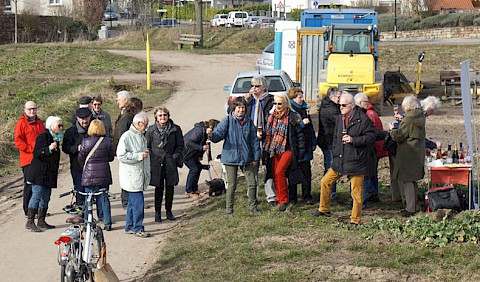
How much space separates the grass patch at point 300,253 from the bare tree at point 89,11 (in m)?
56.1

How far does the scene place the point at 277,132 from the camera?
37.8ft

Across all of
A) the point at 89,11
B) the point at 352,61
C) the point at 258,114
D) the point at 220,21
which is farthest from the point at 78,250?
the point at 220,21

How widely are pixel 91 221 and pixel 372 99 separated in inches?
582

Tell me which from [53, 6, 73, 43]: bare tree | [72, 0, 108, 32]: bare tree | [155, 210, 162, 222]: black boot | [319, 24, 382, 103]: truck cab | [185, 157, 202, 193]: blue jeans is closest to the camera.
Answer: [155, 210, 162, 222]: black boot

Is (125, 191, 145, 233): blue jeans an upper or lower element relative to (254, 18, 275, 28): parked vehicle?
lower

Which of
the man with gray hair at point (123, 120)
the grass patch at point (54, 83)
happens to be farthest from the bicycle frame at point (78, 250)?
the grass patch at point (54, 83)

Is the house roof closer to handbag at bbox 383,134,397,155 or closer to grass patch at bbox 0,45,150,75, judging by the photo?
grass patch at bbox 0,45,150,75

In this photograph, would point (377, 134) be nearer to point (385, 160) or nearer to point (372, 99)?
point (385, 160)

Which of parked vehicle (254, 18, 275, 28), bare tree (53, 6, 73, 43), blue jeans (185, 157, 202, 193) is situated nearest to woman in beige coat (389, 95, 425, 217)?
blue jeans (185, 157, 202, 193)

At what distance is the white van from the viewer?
212 ft

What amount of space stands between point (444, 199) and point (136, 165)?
13.3ft

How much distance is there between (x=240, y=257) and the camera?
9.47 meters

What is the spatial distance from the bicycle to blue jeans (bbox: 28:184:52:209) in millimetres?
2642

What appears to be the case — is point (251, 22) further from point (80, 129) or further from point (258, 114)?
point (80, 129)
